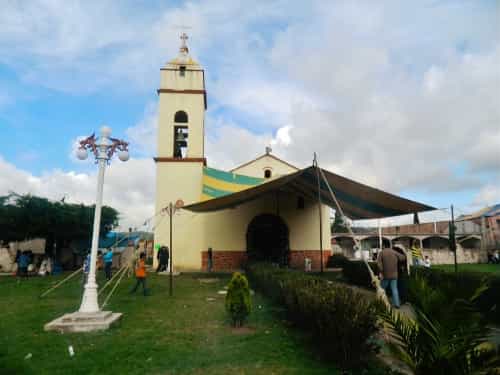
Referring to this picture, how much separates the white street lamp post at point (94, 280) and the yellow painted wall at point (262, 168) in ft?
37.8

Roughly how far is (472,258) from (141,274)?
33994 millimetres

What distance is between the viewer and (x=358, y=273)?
11445mm

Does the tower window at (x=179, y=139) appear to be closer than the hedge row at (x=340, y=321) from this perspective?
No

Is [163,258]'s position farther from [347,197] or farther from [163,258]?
[347,197]

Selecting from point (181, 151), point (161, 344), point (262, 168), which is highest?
point (181, 151)

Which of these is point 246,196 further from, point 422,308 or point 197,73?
point 422,308

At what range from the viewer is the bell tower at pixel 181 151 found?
16.2 meters

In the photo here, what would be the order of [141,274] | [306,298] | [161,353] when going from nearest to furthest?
[161,353]
[306,298]
[141,274]

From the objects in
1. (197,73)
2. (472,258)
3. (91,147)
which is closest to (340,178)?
(91,147)

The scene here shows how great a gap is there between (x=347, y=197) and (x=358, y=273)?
103 inches

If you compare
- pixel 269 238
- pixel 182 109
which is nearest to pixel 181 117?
pixel 182 109

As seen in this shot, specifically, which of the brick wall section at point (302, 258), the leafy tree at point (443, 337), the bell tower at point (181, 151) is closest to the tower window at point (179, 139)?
the bell tower at point (181, 151)

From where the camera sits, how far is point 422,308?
2.56 m

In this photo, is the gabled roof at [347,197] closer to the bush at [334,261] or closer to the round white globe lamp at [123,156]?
the bush at [334,261]
